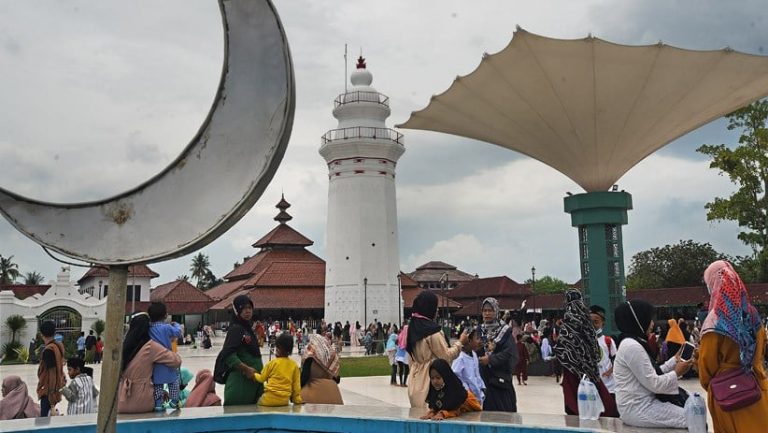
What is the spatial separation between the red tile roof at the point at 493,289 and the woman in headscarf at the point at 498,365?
153 feet

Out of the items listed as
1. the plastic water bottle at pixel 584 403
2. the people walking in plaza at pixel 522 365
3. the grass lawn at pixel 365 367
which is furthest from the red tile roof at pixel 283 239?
the plastic water bottle at pixel 584 403

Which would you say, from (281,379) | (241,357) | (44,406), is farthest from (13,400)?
(281,379)

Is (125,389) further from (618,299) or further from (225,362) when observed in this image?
(618,299)

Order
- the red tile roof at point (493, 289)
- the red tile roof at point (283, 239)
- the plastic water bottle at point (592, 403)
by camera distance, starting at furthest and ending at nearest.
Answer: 1. the red tile roof at point (493, 289)
2. the red tile roof at point (283, 239)
3. the plastic water bottle at point (592, 403)

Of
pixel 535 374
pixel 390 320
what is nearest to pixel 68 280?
pixel 390 320

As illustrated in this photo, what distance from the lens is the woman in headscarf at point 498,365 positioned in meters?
5.60

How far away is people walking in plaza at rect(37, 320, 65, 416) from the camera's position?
6.70 metres

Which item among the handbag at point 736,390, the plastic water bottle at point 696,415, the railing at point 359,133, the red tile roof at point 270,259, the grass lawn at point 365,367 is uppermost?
the railing at point 359,133

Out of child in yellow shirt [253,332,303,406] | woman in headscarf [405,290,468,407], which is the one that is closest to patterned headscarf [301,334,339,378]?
child in yellow shirt [253,332,303,406]

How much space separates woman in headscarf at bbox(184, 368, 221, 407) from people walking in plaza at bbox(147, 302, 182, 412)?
0.24 meters

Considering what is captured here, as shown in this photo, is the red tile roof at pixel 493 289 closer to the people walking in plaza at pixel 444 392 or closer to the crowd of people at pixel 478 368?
the crowd of people at pixel 478 368

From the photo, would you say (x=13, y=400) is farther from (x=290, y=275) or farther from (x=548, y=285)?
(x=548, y=285)

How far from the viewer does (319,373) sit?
588 cm

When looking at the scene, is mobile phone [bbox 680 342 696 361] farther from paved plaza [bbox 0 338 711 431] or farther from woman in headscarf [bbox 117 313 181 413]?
paved plaza [bbox 0 338 711 431]
